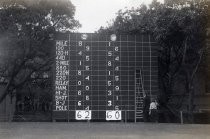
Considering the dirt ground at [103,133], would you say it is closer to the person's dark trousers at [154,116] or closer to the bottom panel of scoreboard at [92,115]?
the bottom panel of scoreboard at [92,115]

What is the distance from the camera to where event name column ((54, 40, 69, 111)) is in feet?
70.2

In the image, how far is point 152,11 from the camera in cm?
3019

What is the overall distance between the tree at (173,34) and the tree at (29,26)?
4627 mm

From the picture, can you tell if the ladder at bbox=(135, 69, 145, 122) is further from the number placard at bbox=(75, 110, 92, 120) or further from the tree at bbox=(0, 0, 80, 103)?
the tree at bbox=(0, 0, 80, 103)

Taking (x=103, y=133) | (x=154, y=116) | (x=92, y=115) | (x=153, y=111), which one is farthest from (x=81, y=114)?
(x=154, y=116)

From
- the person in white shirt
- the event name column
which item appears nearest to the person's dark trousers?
the person in white shirt

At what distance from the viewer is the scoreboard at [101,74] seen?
848 inches

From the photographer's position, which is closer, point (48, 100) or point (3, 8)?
point (3, 8)

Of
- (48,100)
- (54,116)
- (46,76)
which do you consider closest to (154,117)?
(54,116)

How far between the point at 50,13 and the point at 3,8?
2.62 m

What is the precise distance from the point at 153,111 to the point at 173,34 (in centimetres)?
476

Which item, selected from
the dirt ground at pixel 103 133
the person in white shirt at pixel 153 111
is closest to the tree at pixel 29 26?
the person in white shirt at pixel 153 111

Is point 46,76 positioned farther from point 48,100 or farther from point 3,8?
point 3,8

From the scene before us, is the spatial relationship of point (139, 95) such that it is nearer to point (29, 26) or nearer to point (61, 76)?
point (61, 76)
